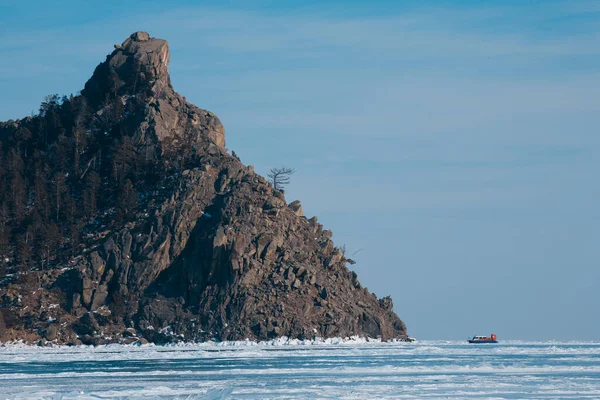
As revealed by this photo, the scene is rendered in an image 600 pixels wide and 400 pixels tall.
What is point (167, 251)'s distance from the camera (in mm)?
129375

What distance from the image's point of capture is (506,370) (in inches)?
2963

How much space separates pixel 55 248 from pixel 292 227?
3649 centimetres

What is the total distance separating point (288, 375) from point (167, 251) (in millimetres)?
63240

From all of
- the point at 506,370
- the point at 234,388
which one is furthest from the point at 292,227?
the point at 234,388

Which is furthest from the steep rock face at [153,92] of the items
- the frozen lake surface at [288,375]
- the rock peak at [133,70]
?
the frozen lake surface at [288,375]

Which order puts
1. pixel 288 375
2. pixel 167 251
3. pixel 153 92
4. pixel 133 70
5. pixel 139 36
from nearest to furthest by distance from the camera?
pixel 288 375 → pixel 167 251 → pixel 153 92 → pixel 133 70 → pixel 139 36

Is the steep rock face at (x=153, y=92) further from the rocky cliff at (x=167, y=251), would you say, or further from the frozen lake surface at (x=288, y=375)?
the frozen lake surface at (x=288, y=375)

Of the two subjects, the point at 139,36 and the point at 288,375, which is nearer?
the point at 288,375

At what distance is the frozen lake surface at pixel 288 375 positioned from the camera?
182 feet

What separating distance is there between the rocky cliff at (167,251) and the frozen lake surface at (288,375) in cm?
1425

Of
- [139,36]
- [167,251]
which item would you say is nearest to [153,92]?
[139,36]

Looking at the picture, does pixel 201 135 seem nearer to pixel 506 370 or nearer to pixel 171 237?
pixel 171 237

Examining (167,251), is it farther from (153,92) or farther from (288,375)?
(288,375)

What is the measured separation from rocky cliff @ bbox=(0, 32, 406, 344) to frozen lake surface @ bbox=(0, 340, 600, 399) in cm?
1425
